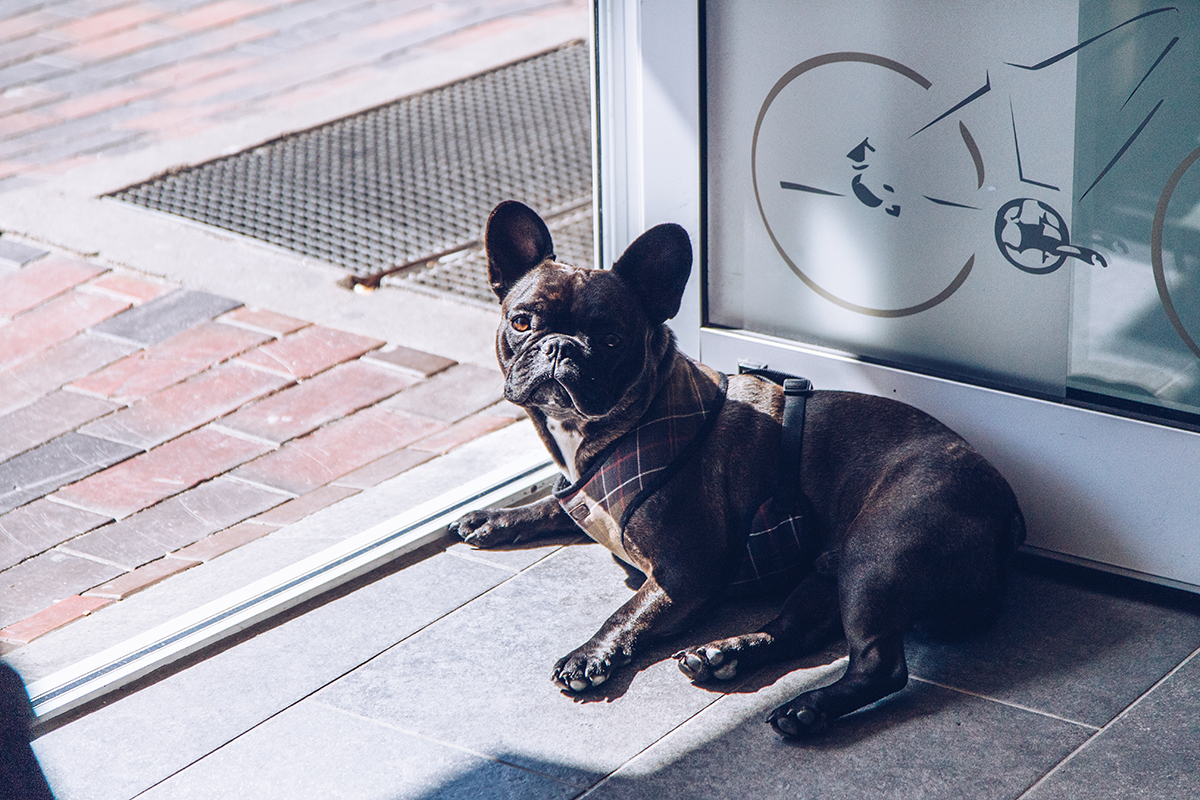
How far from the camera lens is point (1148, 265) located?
3.09 metres

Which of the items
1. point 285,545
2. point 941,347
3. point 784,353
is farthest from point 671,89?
point 285,545

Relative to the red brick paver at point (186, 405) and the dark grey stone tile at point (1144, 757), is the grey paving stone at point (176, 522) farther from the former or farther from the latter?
the dark grey stone tile at point (1144, 757)

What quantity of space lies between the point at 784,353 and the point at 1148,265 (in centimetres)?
97

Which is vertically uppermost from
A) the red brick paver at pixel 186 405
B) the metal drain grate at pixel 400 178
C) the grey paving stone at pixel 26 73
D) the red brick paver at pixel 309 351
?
the grey paving stone at pixel 26 73

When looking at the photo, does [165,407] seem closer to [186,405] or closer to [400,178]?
[186,405]

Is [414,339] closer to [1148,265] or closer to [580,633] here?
[580,633]

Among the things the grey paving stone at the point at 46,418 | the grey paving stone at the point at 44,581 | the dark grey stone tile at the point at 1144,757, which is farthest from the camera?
the grey paving stone at the point at 46,418

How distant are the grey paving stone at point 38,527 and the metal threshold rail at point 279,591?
0.63 meters

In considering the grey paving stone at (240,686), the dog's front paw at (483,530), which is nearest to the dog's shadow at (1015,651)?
the dog's front paw at (483,530)

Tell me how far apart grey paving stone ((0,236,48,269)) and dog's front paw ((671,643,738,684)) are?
3.50 meters

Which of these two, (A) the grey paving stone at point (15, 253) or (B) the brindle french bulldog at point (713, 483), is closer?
(B) the brindle french bulldog at point (713, 483)

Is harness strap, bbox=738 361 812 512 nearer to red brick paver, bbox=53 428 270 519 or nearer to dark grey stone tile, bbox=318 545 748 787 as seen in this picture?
dark grey stone tile, bbox=318 545 748 787

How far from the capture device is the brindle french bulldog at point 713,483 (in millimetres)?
2957

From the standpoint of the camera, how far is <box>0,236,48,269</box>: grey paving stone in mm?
5301
